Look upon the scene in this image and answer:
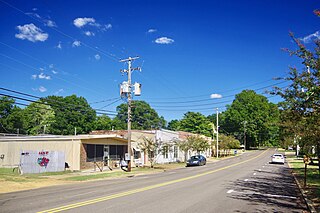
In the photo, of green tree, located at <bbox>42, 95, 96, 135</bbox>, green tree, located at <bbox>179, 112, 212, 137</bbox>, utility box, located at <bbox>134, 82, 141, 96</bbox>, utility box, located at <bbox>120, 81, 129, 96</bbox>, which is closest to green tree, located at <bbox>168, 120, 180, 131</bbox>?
green tree, located at <bbox>179, 112, 212, 137</bbox>

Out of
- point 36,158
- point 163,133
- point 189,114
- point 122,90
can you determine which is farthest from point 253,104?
point 36,158

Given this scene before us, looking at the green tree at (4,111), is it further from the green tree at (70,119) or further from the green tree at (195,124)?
the green tree at (195,124)

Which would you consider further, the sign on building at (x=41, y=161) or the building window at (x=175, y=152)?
the building window at (x=175, y=152)

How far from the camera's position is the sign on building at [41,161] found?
26.9 metres

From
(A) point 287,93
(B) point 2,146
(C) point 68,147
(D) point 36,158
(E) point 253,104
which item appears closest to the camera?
(A) point 287,93

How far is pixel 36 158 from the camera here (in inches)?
1092

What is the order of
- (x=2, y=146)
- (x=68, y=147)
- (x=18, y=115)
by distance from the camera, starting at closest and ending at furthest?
(x=68, y=147), (x=2, y=146), (x=18, y=115)

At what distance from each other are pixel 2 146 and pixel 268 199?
1300 inches

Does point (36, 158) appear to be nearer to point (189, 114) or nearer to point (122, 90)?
point (122, 90)

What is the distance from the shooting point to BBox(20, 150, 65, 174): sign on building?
26.9 metres

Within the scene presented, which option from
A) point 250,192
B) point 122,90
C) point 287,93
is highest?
point 122,90

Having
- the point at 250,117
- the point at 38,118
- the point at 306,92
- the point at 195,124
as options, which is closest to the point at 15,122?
the point at 38,118

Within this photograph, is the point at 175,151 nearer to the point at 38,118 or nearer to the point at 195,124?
the point at 38,118

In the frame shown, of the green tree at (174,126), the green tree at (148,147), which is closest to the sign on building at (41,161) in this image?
the green tree at (148,147)
